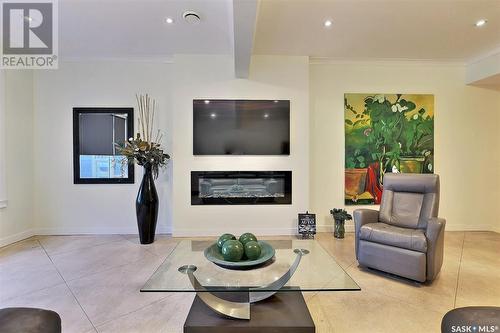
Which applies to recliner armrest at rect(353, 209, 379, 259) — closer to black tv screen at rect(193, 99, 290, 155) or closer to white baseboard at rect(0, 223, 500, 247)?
white baseboard at rect(0, 223, 500, 247)

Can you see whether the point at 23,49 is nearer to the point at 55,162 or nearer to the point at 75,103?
the point at 75,103

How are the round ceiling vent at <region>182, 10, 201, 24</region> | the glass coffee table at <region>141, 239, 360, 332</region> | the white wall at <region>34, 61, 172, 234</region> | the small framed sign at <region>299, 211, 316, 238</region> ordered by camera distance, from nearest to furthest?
the glass coffee table at <region>141, 239, 360, 332</region>
the round ceiling vent at <region>182, 10, 201, 24</region>
the small framed sign at <region>299, 211, 316, 238</region>
the white wall at <region>34, 61, 172, 234</region>

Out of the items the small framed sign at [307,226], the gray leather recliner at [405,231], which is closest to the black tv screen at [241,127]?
the small framed sign at [307,226]

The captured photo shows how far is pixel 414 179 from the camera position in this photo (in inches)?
118

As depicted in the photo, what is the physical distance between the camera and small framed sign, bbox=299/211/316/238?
153 inches

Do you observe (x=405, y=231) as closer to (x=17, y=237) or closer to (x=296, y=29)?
(x=296, y=29)

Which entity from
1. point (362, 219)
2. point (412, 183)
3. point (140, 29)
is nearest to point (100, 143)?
point (140, 29)

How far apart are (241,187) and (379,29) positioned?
2850 millimetres

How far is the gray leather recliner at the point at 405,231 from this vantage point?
96.5 inches

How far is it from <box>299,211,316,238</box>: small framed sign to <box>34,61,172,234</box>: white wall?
214 cm

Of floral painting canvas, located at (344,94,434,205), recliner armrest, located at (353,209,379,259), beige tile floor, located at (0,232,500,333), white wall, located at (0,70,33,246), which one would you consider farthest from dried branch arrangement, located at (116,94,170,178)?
floral painting canvas, located at (344,94,434,205)

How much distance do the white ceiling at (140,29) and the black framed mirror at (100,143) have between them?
92 cm

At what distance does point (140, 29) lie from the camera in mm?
3250

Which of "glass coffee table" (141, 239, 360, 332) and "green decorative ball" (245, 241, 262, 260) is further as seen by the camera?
"green decorative ball" (245, 241, 262, 260)
